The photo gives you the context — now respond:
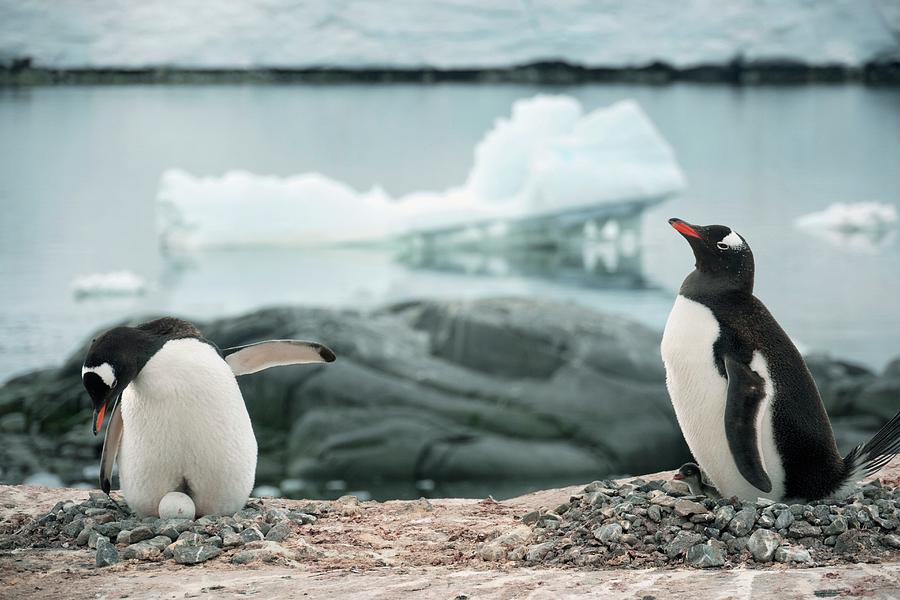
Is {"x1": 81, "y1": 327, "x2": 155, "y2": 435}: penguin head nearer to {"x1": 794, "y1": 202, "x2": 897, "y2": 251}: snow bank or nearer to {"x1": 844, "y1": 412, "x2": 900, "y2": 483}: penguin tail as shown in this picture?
{"x1": 844, "y1": 412, "x2": 900, "y2": 483}: penguin tail

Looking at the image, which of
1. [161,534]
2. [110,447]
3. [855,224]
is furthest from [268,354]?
[855,224]

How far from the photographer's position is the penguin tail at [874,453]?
2869 mm

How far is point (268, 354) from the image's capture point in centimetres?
329

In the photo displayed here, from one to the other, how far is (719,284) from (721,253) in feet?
0.26

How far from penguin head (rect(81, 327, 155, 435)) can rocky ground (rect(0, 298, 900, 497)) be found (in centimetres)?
533

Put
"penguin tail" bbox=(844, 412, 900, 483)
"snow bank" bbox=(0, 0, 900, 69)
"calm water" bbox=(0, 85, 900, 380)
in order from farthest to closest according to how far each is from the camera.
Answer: "snow bank" bbox=(0, 0, 900, 69) < "calm water" bbox=(0, 85, 900, 380) < "penguin tail" bbox=(844, 412, 900, 483)

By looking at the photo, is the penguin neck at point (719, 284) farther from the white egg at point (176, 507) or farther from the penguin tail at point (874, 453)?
the white egg at point (176, 507)

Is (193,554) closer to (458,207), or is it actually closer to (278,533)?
(278,533)

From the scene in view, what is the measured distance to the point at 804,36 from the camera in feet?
38.3

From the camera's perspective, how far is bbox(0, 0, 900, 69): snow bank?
1141 centimetres

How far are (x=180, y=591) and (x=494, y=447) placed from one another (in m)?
6.12

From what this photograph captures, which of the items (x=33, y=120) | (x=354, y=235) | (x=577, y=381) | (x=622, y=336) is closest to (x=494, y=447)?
(x=577, y=381)

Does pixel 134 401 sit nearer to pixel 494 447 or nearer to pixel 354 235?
pixel 494 447

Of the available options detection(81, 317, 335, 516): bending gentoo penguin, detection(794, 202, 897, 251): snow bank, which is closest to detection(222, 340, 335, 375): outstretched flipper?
detection(81, 317, 335, 516): bending gentoo penguin
